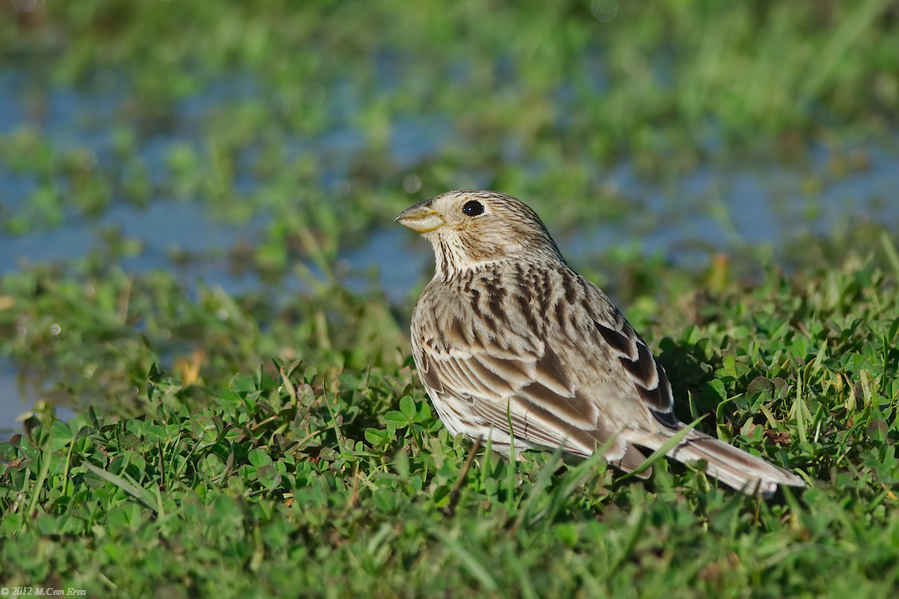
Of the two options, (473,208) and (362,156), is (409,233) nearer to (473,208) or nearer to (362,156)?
(362,156)

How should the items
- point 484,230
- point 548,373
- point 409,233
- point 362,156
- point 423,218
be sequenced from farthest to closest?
1. point 362,156
2. point 409,233
3. point 423,218
4. point 484,230
5. point 548,373

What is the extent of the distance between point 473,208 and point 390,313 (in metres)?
1.33

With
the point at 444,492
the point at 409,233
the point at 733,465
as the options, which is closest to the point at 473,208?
the point at 444,492

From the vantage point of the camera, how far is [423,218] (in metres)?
5.48

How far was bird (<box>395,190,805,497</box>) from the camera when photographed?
390cm

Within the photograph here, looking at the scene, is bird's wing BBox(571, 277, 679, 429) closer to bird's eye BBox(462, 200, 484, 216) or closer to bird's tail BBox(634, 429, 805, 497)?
bird's tail BBox(634, 429, 805, 497)

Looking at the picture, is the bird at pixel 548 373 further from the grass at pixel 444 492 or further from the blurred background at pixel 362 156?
the blurred background at pixel 362 156

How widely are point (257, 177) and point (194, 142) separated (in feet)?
2.67

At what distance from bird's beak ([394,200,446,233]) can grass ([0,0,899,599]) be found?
0.69 meters

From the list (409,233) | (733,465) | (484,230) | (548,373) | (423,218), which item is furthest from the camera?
(409,233)

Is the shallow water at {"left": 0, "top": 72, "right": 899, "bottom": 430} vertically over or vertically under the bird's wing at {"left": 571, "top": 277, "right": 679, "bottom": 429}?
under

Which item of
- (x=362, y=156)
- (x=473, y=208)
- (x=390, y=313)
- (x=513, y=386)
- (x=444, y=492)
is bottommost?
(x=390, y=313)

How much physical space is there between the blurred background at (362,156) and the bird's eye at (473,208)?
32.3 inches

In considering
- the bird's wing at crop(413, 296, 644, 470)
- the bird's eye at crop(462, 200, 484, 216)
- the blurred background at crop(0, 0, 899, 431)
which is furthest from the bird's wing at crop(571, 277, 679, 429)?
the blurred background at crop(0, 0, 899, 431)
